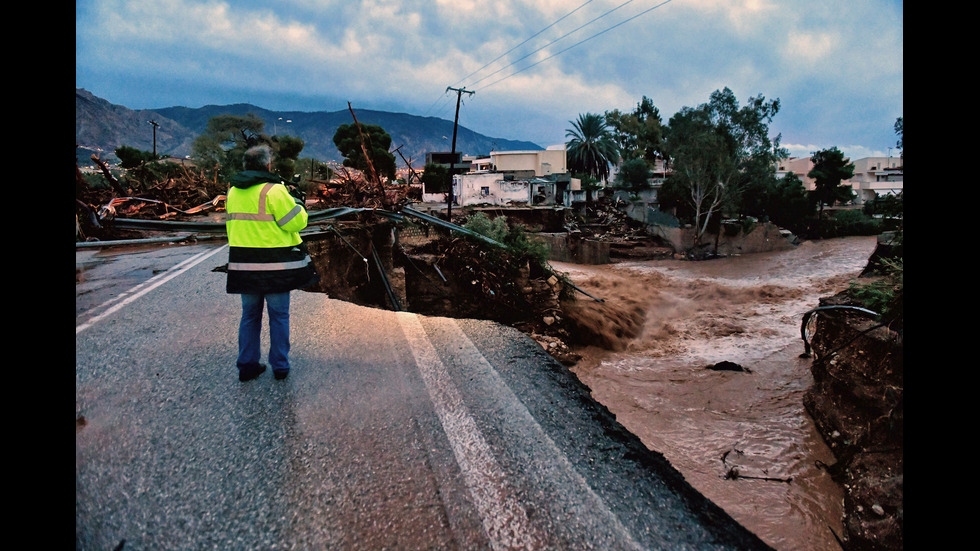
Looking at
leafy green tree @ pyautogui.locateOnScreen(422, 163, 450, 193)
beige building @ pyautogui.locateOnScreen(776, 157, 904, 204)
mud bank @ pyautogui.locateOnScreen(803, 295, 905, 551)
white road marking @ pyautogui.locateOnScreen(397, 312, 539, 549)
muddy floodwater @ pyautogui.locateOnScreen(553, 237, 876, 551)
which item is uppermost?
beige building @ pyautogui.locateOnScreen(776, 157, 904, 204)

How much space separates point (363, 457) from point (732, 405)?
851 centimetres

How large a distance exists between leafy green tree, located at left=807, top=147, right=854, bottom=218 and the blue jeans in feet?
178

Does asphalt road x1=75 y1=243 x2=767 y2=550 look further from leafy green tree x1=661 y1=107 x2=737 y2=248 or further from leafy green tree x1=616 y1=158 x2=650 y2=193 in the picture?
leafy green tree x1=616 y1=158 x2=650 y2=193

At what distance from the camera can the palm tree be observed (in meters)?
65.4

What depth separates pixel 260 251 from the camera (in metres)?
3.28

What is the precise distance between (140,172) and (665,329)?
1980 cm

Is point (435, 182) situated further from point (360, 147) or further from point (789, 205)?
point (789, 205)

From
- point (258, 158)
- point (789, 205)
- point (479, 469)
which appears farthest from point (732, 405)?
point (789, 205)

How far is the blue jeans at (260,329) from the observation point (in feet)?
10.9

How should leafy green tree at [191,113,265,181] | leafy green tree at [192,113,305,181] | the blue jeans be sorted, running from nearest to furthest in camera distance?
the blue jeans → leafy green tree at [192,113,305,181] → leafy green tree at [191,113,265,181]

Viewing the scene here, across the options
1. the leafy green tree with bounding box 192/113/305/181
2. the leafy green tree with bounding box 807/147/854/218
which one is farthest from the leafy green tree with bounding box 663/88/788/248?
the leafy green tree with bounding box 192/113/305/181

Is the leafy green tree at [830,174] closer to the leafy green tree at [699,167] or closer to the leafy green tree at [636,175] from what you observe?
the leafy green tree at [699,167]

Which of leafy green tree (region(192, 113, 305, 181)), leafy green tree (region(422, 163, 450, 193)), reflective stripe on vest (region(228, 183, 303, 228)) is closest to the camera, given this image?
reflective stripe on vest (region(228, 183, 303, 228))

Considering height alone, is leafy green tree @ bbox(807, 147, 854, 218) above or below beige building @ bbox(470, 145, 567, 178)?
below
